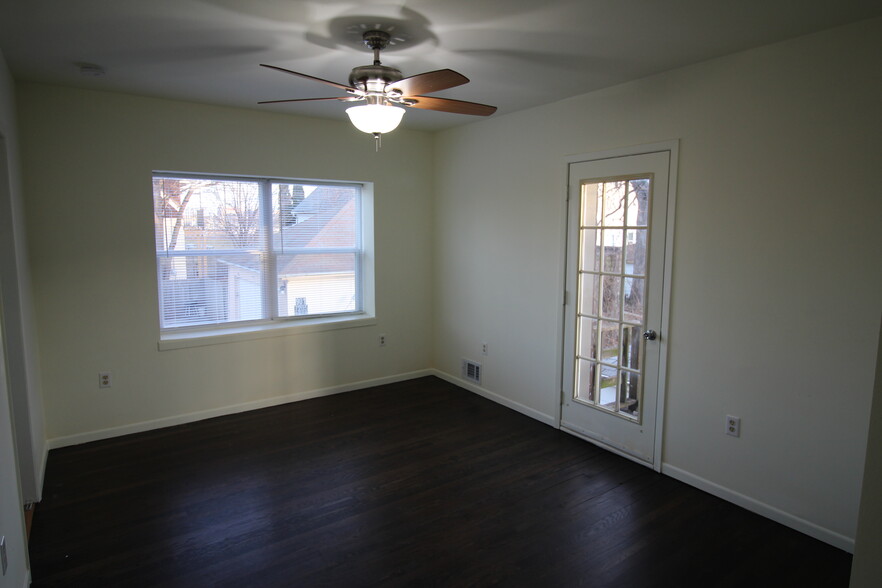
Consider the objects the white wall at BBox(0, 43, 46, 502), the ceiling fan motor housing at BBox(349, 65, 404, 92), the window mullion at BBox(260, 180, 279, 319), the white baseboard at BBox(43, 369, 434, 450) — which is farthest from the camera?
the window mullion at BBox(260, 180, 279, 319)

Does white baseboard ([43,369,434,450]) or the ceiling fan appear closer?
the ceiling fan

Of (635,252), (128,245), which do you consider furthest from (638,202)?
(128,245)

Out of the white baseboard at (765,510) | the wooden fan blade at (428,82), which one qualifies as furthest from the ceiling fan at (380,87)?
the white baseboard at (765,510)

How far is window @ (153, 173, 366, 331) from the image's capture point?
419 cm

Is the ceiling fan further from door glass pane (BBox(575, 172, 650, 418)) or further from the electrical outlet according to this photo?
the electrical outlet

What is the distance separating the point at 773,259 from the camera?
9.07ft

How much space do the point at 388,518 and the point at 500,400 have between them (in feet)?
6.66

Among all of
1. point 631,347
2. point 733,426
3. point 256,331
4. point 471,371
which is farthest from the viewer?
point 471,371

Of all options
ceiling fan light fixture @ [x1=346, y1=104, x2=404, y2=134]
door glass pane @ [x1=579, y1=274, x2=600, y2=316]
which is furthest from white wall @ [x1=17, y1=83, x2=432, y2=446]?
door glass pane @ [x1=579, y1=274, x2=600, y2=316]

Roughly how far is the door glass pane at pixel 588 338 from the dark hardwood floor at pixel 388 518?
2.23ft

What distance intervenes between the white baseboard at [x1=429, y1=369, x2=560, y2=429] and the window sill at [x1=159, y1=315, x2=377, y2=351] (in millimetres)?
961

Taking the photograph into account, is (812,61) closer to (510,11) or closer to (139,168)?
(510,11)

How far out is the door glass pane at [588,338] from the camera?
12.4ft

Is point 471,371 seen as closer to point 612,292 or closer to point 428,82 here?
point 612,292
